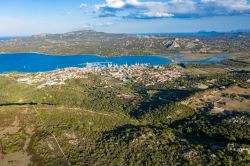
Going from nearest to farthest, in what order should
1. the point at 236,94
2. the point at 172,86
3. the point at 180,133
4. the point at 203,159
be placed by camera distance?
the point at 203,159 → the point at 180,133 → the point at 236,94 → the point at 172,86

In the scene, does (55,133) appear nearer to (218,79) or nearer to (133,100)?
(133,100)

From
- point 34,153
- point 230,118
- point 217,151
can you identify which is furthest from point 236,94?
point 34,153

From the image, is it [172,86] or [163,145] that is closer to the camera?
[163,145]

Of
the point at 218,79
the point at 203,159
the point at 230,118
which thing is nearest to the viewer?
the point at 203,159

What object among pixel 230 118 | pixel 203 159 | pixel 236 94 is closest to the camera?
pixel 203 159

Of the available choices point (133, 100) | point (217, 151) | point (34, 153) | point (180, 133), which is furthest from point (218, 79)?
point (34, 153)

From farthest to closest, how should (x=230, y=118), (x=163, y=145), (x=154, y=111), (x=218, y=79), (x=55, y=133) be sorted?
(x=218, y=79)
(x=154, y=111)
(x=230, y=118)
(x=55, y=133)
(x=163, y=145)

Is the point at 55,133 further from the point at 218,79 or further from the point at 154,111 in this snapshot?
the point at 218,79

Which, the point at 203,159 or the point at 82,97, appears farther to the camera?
the point at 82,97

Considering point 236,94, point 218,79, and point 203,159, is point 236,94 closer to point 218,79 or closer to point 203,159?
point 218,79
